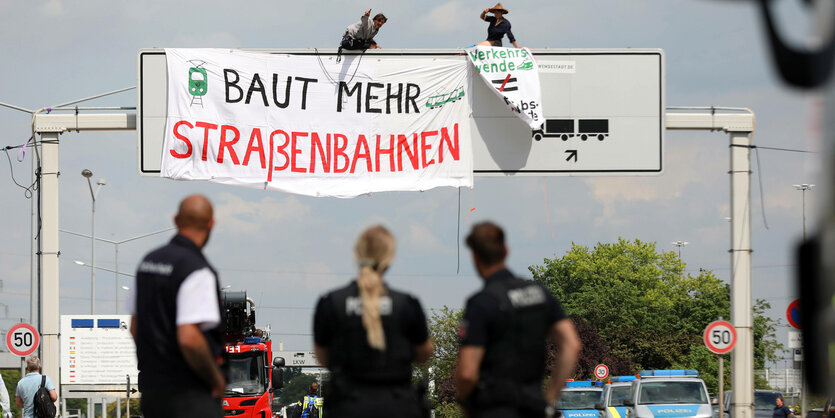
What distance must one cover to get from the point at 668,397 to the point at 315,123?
10012mm

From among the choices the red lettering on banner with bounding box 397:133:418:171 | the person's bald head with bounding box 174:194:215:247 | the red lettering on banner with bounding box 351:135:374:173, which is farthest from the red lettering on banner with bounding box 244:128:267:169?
the person's bald head with bounding box 174:194:215:247

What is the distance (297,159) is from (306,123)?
2.05 feet

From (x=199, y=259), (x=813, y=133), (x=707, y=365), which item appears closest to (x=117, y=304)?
(x=707, y=365)

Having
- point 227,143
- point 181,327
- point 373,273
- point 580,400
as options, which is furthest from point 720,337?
point 181,327

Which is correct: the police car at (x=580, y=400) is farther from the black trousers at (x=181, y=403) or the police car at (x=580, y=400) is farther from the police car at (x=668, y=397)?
the black trousers at (x=181, y=403)

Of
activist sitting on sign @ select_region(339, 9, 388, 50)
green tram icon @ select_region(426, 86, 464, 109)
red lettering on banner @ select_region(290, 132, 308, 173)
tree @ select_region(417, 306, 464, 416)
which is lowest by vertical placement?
tree @ select_region(417, 306, 464, 416)

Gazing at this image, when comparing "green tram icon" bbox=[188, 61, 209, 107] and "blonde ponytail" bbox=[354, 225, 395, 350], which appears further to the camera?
"green tram icon" bbox=[188, 61, 209, 107]

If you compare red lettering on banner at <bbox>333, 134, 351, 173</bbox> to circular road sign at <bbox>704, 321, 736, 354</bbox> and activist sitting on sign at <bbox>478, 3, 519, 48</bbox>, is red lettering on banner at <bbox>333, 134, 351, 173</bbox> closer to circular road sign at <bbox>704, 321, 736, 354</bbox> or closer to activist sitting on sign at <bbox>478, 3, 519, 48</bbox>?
activist sitting on sign at <bbox>478, 3, 519, 48</bbox>

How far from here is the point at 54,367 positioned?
65.5ft

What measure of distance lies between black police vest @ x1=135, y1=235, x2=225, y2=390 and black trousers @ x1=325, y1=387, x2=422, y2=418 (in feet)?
2.65

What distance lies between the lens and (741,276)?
68.2ft

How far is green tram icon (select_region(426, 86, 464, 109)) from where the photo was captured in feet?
65.1

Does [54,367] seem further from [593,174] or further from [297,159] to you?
[593,174]

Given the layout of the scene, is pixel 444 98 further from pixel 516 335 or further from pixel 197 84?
pixel 516 335
